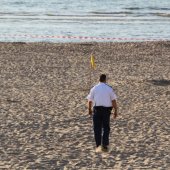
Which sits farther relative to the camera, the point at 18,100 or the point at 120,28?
the point at 120,28

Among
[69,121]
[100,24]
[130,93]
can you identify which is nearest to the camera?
[69,121]

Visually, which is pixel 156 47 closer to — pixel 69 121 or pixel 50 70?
pixel 50 70

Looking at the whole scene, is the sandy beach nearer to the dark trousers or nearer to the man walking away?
the dark trousers

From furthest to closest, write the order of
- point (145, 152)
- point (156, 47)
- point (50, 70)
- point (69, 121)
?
point (156, 47)
point (50, 70)
point (69, 121)
point (145, 152)

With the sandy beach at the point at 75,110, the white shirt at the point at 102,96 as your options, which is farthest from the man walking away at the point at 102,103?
the sandy beach at the point at 75,110

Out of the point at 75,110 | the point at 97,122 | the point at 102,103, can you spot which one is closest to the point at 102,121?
the point at 97,122

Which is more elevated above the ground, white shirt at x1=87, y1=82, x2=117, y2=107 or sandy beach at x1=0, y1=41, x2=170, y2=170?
white shirt at x1=87, y1=82, x2=117, y2=107

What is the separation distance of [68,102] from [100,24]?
32551mm

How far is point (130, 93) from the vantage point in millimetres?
18984

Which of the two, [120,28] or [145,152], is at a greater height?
[120,28]

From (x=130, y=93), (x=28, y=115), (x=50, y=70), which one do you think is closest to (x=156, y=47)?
(x=50, y=70)

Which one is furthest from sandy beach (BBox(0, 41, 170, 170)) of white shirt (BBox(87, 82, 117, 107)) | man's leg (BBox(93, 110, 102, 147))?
white shirt (BBox(87, 82, 117, 107))

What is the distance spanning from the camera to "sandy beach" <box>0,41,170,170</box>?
11.6 meters

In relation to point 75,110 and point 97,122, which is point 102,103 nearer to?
point 97,122
